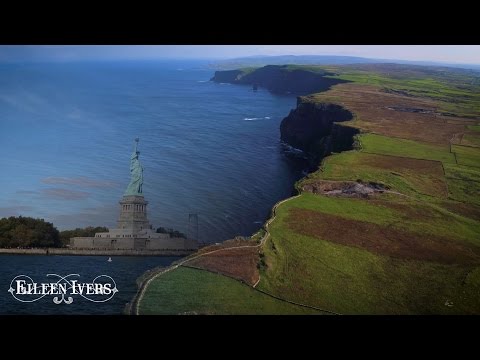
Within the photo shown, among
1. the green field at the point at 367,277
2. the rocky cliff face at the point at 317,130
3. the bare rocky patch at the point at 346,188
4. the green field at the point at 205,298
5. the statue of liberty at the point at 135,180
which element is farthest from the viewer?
the rocky cliff face at the point at 317,130

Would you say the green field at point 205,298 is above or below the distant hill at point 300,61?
below

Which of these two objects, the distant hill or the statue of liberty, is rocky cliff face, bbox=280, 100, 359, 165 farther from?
the statue of liberty

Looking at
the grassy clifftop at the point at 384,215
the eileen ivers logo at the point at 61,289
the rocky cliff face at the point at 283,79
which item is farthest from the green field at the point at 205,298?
the rocky cliff face at the point at 283,79

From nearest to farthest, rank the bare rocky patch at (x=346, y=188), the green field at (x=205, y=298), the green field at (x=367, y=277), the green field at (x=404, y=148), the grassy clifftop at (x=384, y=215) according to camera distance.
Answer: the green field at (x=205, y=298), the green field at (x=367, y=277), the grassy clifftop at (x=384, y=215), the bare rocky patch at (x=346, y=188), the green field at (x=404, y=148)

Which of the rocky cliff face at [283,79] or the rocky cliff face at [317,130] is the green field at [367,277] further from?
the rocky cliff face at [283,79]

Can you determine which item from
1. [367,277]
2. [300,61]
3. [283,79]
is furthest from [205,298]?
[283,79]

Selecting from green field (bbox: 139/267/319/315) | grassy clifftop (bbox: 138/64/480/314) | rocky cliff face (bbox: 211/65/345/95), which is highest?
rocky cliff face (bbox: 211/65/345/95)

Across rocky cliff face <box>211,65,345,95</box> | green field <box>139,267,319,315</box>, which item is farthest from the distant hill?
green field <box>139,267,319,315</box>
